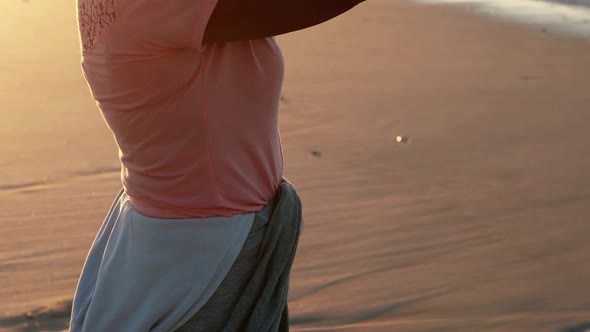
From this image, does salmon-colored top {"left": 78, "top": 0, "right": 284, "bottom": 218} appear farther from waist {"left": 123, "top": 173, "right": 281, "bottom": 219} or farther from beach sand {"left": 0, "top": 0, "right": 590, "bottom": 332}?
beach sand {"left": 0, "top": 0, "right": 590, "bottom": 332}

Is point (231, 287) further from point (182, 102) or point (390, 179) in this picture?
point (390, 179)

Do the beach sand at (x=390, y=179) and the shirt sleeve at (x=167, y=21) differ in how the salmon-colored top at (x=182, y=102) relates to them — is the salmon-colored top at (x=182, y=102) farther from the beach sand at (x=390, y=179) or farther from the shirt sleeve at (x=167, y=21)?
the beach sand at (x=390, y=179)

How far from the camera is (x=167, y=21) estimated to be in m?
1.83

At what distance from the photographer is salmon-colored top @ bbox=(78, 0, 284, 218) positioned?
6.13ft

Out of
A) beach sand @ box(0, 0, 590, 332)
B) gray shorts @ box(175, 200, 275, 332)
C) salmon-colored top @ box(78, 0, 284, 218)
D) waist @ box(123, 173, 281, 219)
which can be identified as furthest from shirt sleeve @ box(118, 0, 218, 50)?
beach sand @ box(0, 0, 590, 332)

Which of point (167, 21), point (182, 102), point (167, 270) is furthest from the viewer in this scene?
point (167, 270)

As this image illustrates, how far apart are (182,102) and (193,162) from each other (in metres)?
0.13

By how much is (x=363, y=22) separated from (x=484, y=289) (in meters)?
6.55

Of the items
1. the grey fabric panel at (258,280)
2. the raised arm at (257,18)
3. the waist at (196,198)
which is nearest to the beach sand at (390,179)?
the grey fabric panel at (258,280)

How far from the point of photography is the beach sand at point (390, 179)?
4.11 meters

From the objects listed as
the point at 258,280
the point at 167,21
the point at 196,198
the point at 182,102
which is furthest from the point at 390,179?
the point at 167,21

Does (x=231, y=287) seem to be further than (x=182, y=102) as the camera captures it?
Yes

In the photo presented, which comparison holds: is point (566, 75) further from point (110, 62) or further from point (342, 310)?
point (110, 62)

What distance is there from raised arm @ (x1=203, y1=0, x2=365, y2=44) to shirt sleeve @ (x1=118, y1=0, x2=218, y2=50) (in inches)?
1.2
